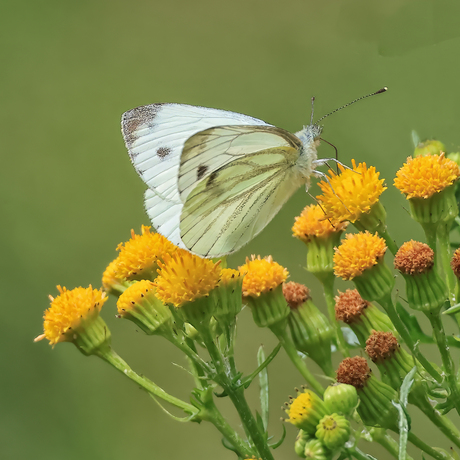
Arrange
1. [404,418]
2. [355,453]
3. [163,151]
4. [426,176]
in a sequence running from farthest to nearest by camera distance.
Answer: [163,151], [426,176], [355,453], [404,418]

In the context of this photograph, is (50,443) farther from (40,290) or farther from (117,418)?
(40,290)

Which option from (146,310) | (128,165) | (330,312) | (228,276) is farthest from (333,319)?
(128,165)

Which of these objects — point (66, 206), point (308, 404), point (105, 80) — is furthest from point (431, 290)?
point (105, 80)

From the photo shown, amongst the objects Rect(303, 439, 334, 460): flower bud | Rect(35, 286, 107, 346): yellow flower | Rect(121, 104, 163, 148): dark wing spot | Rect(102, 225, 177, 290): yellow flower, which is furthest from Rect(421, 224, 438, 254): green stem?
Rect(35, 286, 107, 346): yellow flower

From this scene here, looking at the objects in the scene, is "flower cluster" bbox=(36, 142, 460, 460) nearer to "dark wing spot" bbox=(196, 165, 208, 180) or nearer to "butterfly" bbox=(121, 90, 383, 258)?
"butterfly" bbox=(121, 90, 383, 258)

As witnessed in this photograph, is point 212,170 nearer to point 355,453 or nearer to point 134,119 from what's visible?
point 134,119

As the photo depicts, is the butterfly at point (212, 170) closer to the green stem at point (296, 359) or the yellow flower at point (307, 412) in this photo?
the green stem at point (296, 359)
